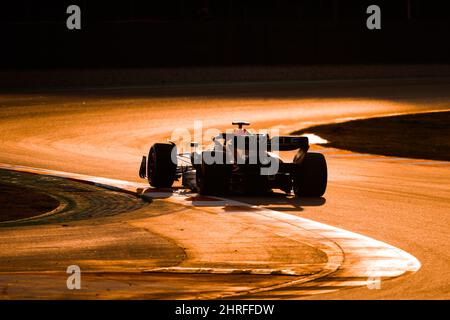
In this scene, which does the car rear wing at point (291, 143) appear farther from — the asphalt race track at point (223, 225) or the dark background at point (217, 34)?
the dark background at point (217, 34)

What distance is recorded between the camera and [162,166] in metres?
15.1

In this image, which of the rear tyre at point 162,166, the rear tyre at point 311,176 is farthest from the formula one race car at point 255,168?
the rear tyre at point 162,166

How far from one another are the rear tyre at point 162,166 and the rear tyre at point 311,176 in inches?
68.2

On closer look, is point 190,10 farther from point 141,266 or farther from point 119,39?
point 141,266

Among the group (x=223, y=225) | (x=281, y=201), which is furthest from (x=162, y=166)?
(x=223, y=225)

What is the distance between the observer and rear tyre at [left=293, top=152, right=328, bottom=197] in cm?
1436

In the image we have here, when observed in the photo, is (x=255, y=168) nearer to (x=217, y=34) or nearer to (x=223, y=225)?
(x=223, y=225)

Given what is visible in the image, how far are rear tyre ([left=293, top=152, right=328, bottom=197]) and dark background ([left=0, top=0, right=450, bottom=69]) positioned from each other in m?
15.5

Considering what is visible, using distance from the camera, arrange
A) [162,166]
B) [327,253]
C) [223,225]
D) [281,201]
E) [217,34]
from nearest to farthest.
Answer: [327,253] < [223,225] < [281,201] < [162,166] < [217,34]

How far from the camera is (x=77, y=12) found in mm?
31297

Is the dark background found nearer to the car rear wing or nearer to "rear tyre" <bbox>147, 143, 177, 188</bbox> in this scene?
"rear tyre" <bbox>147, 143, 177, 188</bbox>

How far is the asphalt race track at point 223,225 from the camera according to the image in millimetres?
8797

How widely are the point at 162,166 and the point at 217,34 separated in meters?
16.2

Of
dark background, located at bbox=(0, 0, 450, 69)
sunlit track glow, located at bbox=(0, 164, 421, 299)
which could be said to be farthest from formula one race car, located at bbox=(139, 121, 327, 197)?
dark background, located at bbox=(0, 0, 450, 69)
